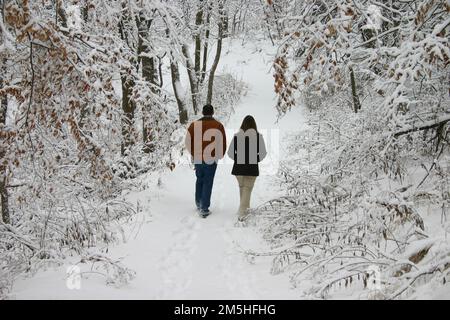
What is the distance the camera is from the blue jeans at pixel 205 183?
347 inches

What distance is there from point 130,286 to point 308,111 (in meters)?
16.3

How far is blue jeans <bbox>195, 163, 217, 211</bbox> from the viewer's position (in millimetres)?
8805

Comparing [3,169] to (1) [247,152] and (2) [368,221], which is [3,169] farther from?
(1) [247,152]

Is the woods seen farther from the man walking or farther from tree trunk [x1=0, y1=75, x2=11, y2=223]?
the man walking

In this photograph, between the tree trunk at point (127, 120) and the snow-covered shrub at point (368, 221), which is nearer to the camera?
the snow-covered shrub at point (368, 221)

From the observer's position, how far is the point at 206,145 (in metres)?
8.77

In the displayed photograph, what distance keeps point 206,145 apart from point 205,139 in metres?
0.12

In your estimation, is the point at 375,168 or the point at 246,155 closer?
the point at 375,168

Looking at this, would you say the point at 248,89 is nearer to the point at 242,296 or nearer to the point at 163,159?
the point at 163,159

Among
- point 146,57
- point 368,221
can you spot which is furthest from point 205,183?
point 146,57

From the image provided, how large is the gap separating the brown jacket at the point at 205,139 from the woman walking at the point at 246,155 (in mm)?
348

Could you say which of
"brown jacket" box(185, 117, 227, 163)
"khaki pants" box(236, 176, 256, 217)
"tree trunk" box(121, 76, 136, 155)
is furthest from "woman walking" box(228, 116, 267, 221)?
"tree trunk" box(121, 76, 136, 155)

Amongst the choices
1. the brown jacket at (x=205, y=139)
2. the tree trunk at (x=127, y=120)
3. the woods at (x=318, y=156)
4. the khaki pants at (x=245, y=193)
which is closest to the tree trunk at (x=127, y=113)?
the tree trunk at (x=127, y=120)

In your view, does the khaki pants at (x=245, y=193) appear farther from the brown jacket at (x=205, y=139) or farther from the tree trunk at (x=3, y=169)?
the tree trunk at (x=3, y=169)
